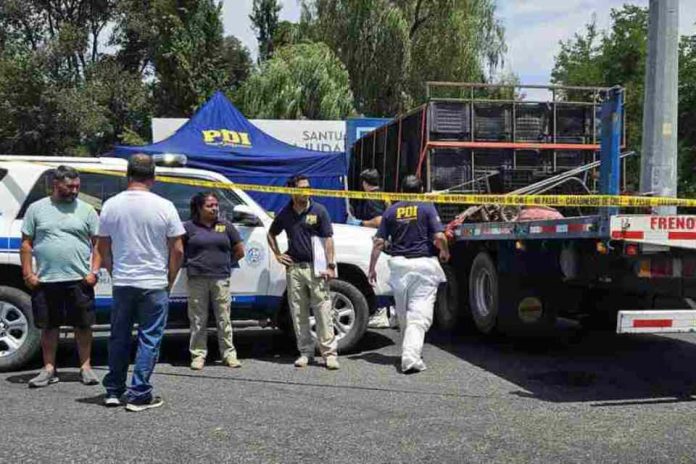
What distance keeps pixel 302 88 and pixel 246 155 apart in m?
11.9

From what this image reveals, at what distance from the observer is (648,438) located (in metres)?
5.00

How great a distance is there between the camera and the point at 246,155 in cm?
1347

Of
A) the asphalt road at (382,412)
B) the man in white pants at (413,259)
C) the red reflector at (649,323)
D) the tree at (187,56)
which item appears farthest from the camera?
the tree at (187,56)

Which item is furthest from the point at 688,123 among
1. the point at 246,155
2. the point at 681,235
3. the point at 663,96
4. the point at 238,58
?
the point at 681,235

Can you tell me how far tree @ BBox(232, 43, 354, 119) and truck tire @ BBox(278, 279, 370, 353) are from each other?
17146mm

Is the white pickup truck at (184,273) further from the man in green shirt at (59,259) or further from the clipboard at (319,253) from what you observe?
the man in green shirt at (59,259)

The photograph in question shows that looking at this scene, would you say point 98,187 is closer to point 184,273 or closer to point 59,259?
point 184,273

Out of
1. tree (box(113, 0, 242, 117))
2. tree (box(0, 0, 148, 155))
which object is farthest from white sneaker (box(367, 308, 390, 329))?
tree (box(0, 0, 148, 155))

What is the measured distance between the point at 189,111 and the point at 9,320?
26.9 m

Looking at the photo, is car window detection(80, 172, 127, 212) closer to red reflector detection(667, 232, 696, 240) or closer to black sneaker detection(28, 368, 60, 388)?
black sneaker detection(28, 368, 60, 388)

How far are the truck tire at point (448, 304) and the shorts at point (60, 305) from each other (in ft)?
13.5

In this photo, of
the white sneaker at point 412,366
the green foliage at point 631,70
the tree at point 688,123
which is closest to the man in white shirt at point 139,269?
the white sneaker at point 412,366

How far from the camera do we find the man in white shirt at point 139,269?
562 centimetres

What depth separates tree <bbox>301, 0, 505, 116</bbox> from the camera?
25.2 meters
